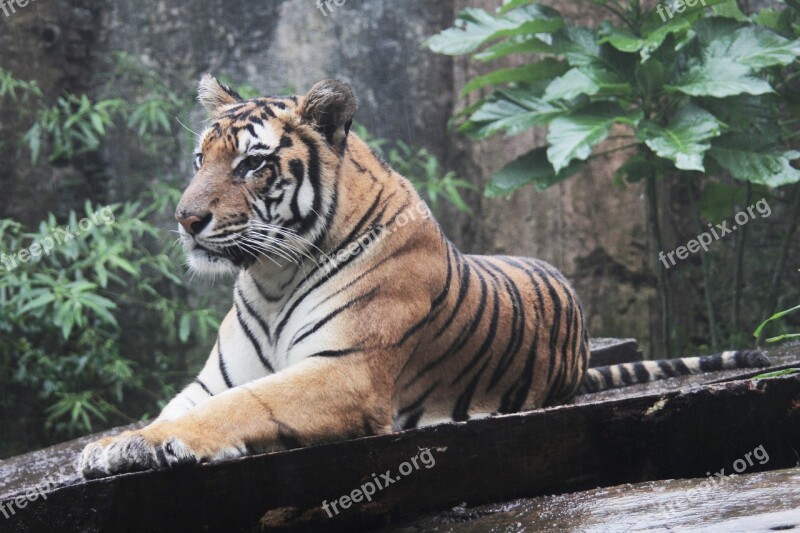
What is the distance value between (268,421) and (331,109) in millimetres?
1043

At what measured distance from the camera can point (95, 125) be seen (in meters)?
6.30

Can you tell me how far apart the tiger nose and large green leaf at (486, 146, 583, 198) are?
9.11 ft

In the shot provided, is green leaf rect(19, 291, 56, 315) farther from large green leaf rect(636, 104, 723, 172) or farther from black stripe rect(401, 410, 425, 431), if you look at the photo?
large green leaf rect(636, 104, 723, 172)

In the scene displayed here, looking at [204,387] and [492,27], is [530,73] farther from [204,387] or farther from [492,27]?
[204,387]

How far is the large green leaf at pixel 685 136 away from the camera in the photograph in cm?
455

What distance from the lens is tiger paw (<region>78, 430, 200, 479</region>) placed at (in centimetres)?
218

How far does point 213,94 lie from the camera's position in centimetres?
315

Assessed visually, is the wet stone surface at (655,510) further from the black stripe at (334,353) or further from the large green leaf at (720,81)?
the large green leaf at (720,81)

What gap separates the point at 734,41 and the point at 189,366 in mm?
4422

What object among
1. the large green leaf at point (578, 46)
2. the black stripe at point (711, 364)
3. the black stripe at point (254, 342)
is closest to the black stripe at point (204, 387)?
the black stripe at point (254, 342)

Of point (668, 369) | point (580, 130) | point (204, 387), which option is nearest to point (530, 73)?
point (580, 130)

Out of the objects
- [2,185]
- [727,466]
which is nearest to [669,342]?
[727,466]

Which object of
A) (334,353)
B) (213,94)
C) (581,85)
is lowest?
(334,353)

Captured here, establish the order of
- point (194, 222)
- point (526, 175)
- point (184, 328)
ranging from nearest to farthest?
point (194, 222) < point (526, 175) < point (184, 328)
